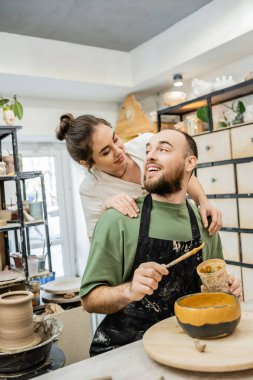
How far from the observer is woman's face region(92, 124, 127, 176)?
1.88m

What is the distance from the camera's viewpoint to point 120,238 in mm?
1382

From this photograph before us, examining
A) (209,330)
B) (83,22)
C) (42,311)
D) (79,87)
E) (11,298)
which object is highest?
(83,22)

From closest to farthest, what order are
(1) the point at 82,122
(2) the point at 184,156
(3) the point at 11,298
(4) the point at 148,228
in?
(4) the point at 148,228
(2) the point at 184,156
(1) the point at 82,122
(3) the point at 11,298

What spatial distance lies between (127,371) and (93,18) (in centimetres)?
344

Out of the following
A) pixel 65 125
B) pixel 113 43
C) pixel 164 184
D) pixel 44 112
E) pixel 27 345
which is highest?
pixel 113 43

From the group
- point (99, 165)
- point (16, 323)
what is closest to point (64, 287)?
point (16, 323)

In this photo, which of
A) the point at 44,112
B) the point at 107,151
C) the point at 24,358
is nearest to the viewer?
the point at 24,358

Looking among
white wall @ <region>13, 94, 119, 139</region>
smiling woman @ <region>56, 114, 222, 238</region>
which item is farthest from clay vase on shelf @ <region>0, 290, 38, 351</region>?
white wall @ <region>13, 94, 119, 139</region>

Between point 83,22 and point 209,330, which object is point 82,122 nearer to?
point 209,330

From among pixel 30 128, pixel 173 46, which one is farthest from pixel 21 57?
pixel 173 46

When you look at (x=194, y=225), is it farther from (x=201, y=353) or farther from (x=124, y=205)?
(x=201, y=353)

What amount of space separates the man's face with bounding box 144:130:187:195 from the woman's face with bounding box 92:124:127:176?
13.0 inches

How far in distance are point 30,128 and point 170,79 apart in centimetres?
181

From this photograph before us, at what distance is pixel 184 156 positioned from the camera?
5.24 ft
